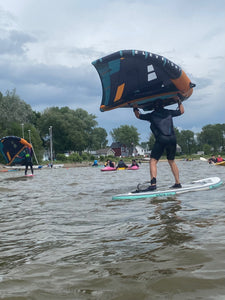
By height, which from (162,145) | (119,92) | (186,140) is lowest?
(162,145)

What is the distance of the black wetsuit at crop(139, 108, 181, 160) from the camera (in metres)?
6.78

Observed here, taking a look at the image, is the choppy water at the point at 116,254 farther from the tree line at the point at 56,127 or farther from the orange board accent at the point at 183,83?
the tree line at the point at 56,127

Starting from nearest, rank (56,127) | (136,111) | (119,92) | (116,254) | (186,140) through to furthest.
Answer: (116,254)
(136,111)
(119,92)
(56,127)
(186,140)

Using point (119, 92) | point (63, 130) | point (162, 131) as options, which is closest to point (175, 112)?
point (162, 131)

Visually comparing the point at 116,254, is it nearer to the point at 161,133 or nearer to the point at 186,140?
the point at 161,133

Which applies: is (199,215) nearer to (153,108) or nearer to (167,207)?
(167,207)

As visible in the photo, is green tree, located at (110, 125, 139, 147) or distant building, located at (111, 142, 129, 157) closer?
green tree, located at (110, 125, 139, 147)

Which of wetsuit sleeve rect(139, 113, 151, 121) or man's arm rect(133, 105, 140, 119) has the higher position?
man's arm rect(133, 105, 140, 119)

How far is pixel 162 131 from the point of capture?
6770 millimetres

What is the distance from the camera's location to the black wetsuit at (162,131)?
22.2 ft

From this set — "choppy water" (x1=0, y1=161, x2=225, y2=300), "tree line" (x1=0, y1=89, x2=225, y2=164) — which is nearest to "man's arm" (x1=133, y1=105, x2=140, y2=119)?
"choppy water" (x1=0, y1=161, x2=225, y2=300)

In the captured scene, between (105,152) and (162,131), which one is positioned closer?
(162,131)

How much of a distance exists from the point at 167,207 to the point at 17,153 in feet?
76.7

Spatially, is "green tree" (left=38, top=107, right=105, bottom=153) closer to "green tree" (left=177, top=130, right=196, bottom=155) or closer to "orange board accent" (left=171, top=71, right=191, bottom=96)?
"orange board accent" (left=171, top=71, right=191, bottom=96)
